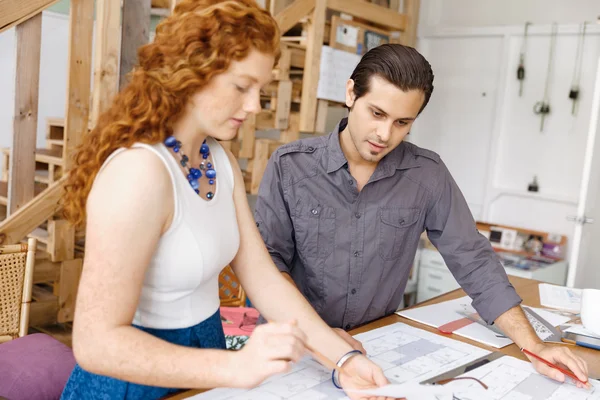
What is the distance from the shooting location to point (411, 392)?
3.85 ft

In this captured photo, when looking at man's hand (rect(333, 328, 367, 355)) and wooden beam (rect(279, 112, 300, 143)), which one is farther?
wooden beam (rect(279, 112, 300, 143))

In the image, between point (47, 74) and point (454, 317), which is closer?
point (454, 317)

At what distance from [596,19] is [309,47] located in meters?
2.03

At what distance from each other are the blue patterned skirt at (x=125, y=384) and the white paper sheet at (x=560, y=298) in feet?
4.56

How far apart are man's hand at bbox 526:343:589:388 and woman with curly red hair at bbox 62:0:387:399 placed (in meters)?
0.45

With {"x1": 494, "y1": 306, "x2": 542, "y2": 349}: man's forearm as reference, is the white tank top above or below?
above

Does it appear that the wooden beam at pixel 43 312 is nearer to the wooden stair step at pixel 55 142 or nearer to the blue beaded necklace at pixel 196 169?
the wooden stair step at pixel 55 142

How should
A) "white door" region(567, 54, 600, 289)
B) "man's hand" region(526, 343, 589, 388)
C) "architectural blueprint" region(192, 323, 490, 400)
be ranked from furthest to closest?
"white door" region(567, 54, 600, 289) < "man's hand" region(526, 343, 589, 388) < "architectural blueprint" region(192, 323, 490, 400)

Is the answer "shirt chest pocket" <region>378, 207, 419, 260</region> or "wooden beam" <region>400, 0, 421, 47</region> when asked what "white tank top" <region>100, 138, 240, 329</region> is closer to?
"shirt chest pocket" <region>378, 207, 419, 260</region>

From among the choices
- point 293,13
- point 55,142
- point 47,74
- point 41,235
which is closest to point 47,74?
point 47,74

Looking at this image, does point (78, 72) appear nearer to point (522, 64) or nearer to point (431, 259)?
point (431, 259)

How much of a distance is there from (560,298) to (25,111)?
8.60 ft

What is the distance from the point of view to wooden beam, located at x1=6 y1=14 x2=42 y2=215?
3.04m

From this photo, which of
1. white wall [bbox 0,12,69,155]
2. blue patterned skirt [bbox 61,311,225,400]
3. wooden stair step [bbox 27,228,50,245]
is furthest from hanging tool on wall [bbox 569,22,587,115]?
white wall [bbox 0,12,69,155]
